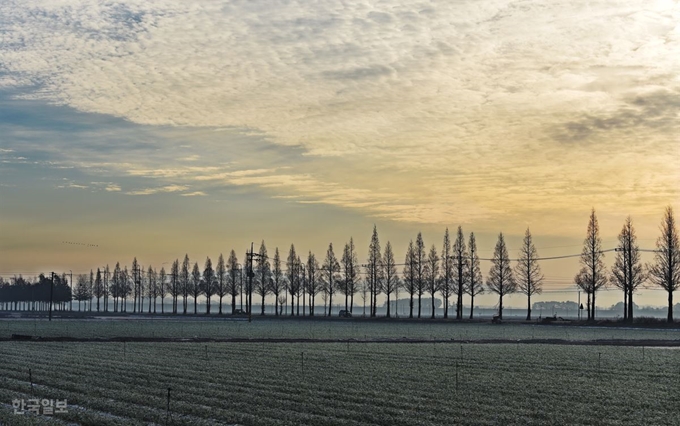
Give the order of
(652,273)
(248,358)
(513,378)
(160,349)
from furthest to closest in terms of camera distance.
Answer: (652,273) < (160,349) < (248,358) < (513,378)

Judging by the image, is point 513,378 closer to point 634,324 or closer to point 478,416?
point 478,416

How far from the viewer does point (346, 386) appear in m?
33.0

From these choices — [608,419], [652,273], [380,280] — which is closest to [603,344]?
[608,419]

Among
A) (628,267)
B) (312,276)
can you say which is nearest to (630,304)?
(628,267)

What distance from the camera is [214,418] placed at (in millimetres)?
25359

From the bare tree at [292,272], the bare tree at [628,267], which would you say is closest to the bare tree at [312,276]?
the bare tree at [292,272]

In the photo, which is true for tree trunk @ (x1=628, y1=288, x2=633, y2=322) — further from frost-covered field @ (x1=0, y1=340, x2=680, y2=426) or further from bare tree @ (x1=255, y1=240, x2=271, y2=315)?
bare tree @ (x1=255, y1=240, x2=271, y2=315)

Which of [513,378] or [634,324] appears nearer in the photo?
[513,378]

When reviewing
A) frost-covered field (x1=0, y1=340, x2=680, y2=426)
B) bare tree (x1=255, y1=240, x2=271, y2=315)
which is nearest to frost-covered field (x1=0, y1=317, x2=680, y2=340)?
frost-covered field (x1=0, y1=340, x2=680, y2=426)

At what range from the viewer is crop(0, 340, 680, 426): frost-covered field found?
26.0 meters

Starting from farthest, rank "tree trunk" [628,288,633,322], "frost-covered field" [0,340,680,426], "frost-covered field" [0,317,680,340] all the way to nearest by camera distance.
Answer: "tree trunk" [628,288,633,322]
"frost-covered field" [0,317,680,340]
"frost-covered field" [0,340,680,426]

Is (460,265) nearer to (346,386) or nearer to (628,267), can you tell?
(628,267)

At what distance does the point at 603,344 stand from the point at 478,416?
140 ft

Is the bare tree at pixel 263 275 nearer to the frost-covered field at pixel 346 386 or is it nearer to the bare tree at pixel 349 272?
the bare tree at pixel 349 272
